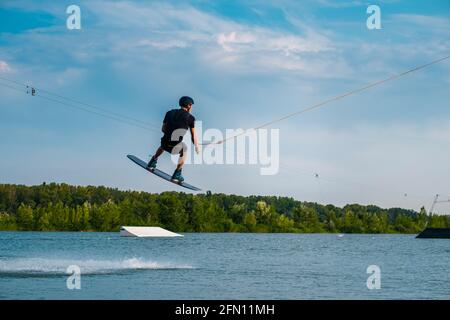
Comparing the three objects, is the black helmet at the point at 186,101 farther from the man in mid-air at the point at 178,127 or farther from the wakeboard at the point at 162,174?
the wakeboard at the point at 162,174

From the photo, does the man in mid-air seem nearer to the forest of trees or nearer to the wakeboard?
the wakeboard

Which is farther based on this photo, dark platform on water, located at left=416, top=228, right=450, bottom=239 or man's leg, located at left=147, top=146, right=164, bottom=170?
dark platform on water, located at left=416, top=228, right=450, bottom=239

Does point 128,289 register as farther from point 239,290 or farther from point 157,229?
point 157,229

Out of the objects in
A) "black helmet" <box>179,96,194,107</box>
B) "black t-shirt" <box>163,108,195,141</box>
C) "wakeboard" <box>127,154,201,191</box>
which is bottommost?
"wakeboard" <box>127,154,201,191</box>

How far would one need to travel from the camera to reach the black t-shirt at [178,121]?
58.0ft

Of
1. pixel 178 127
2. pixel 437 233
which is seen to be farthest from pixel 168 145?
pixel 437 233

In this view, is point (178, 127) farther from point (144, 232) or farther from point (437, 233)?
point (437, 233)

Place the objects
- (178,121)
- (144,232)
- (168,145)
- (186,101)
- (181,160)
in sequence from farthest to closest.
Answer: (144,232) → (181,160) → (168,145) → (178,121) → (186,101)

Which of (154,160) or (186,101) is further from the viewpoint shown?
(154,160)

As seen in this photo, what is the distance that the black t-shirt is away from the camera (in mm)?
17688

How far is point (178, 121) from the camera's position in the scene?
1777 cm

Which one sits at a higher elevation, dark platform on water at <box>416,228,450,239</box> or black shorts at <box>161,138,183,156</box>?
black shorts at <box>161,138,183,156</box>

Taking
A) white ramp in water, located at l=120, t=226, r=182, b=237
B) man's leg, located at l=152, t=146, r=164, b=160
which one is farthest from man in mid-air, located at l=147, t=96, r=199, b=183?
white ramp in water, located at l=120, t=226, r=182, b=237

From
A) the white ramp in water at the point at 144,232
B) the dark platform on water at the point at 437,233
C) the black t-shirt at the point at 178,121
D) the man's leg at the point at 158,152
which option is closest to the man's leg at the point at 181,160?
the man's leg at the point at 158,152
